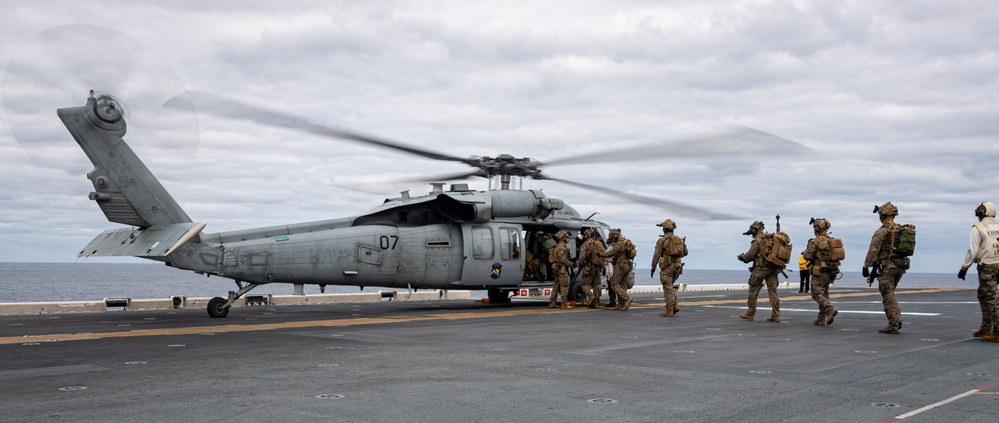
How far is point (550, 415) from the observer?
6.08 metres

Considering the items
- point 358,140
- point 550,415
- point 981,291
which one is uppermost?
point 358,140

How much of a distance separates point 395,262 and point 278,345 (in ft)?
27.5

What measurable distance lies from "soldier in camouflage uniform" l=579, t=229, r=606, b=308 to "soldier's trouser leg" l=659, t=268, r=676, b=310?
2.77m

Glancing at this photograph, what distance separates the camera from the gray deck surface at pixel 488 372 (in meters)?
6.18

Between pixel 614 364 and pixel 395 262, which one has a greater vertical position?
pixel 395 262

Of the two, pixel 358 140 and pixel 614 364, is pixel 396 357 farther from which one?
pixel 358 140

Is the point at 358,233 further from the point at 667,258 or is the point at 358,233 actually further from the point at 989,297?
the point at 989,297

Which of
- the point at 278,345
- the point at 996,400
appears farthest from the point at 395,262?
the point at 996,400

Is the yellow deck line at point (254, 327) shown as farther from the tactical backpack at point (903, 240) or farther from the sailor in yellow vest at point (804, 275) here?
the sailor in yellow vest at point (804, 275)

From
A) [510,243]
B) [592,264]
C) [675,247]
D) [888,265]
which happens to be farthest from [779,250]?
[510,243]

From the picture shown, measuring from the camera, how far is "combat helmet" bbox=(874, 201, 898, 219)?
13.8 meters

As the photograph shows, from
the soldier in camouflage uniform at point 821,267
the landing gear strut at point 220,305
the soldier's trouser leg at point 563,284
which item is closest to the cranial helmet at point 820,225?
the soldier in camouflage uniform at point 821,267

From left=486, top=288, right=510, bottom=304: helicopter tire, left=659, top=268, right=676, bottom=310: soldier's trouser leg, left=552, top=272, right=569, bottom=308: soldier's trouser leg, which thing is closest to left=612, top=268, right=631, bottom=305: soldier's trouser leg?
left=552, top=272, right=569, bottom=308: soldier's trouser leg

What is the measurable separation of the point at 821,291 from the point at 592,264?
6.79m
